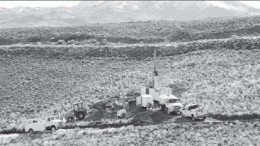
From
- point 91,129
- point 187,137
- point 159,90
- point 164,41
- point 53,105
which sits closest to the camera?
point 187,137

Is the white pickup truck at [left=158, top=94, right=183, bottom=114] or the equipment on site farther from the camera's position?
the equipment on site

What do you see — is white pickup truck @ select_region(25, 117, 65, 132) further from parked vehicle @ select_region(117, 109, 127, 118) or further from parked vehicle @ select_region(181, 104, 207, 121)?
parked vehicle @ select_region(181, 104, 207, 121)

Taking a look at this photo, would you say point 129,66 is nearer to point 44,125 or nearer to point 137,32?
point 137,32

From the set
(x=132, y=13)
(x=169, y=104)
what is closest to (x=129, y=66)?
(x=169, y=104)

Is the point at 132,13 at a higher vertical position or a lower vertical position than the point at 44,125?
higher

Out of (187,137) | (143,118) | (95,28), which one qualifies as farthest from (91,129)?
(95,28)

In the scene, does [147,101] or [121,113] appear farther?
[147,101]

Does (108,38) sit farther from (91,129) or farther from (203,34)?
(91,129)

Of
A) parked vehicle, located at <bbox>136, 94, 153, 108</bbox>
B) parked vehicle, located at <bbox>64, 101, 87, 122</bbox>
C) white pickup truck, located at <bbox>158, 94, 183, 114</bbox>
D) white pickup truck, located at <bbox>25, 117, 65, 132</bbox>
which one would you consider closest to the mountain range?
parked vehicle, located at <bbox>64, 101, 87, 122</bbox>
